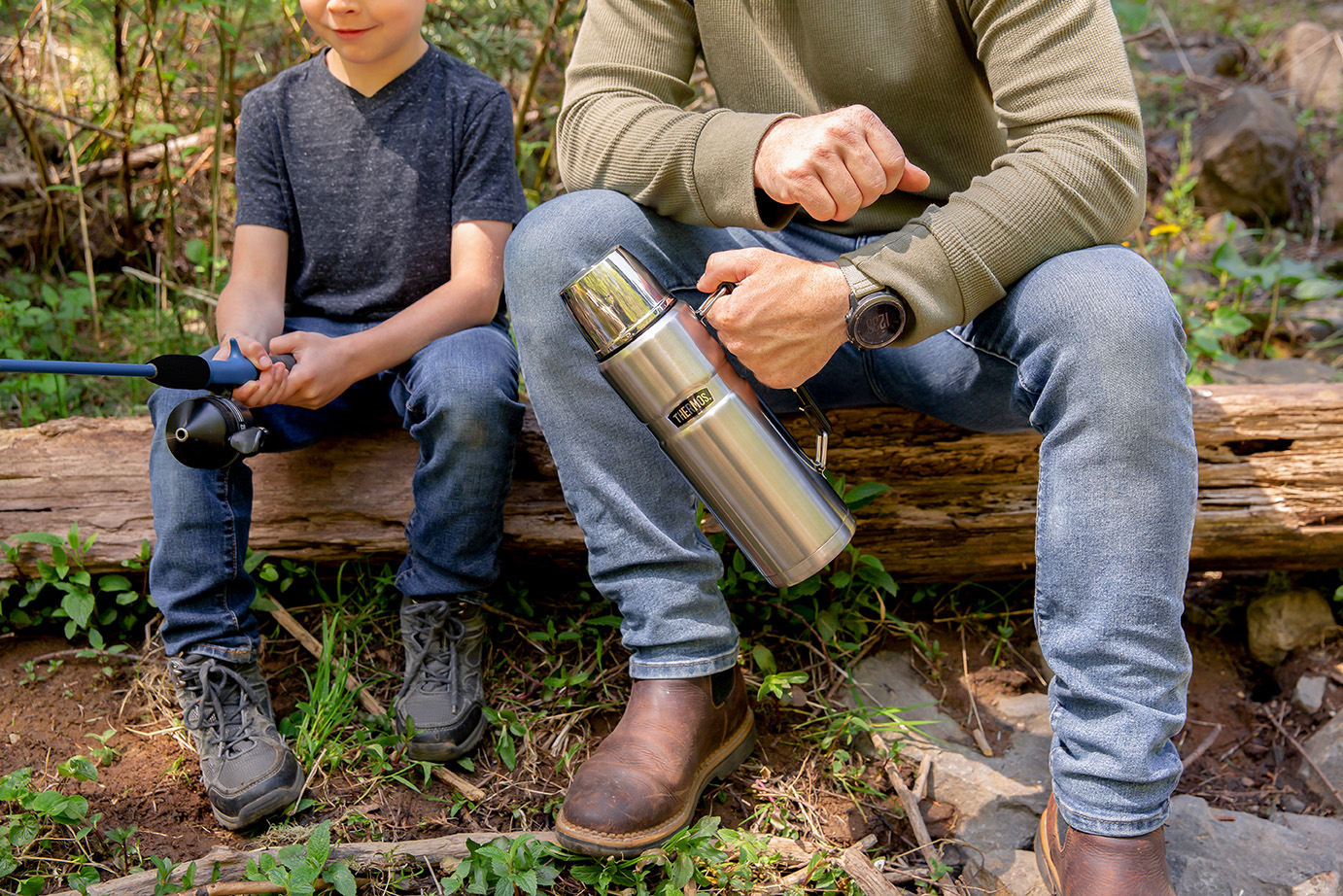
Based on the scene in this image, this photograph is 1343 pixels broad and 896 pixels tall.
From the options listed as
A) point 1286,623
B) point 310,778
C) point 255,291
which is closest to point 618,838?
point 310,778

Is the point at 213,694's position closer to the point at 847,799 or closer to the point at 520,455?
the point at 520,455

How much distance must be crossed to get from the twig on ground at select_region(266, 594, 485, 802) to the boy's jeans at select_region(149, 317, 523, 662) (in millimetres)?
193

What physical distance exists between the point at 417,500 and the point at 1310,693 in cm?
199

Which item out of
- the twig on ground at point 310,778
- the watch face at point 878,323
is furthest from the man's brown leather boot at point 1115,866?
the twig on ground at point 310,778

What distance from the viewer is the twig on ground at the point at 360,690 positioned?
178cm

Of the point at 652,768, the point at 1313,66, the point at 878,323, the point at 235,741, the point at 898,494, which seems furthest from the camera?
the point at 1313,66

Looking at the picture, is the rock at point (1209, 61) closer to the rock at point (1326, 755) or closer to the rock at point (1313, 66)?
the rock at point (1313, 66)

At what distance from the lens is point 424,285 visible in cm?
217

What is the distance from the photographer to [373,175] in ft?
7.08

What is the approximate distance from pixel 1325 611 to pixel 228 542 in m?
2.41

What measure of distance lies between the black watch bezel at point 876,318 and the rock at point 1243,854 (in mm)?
1034

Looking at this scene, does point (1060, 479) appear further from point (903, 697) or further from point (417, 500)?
point (417, 500)

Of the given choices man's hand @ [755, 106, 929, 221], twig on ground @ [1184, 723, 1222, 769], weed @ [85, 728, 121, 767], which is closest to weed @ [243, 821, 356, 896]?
weed @ [85, 728, 121, 767]

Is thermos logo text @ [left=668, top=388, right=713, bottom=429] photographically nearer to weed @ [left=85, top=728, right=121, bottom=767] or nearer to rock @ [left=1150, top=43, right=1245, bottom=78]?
weed @ [left=85, top=728, right=121, bottom=767]
